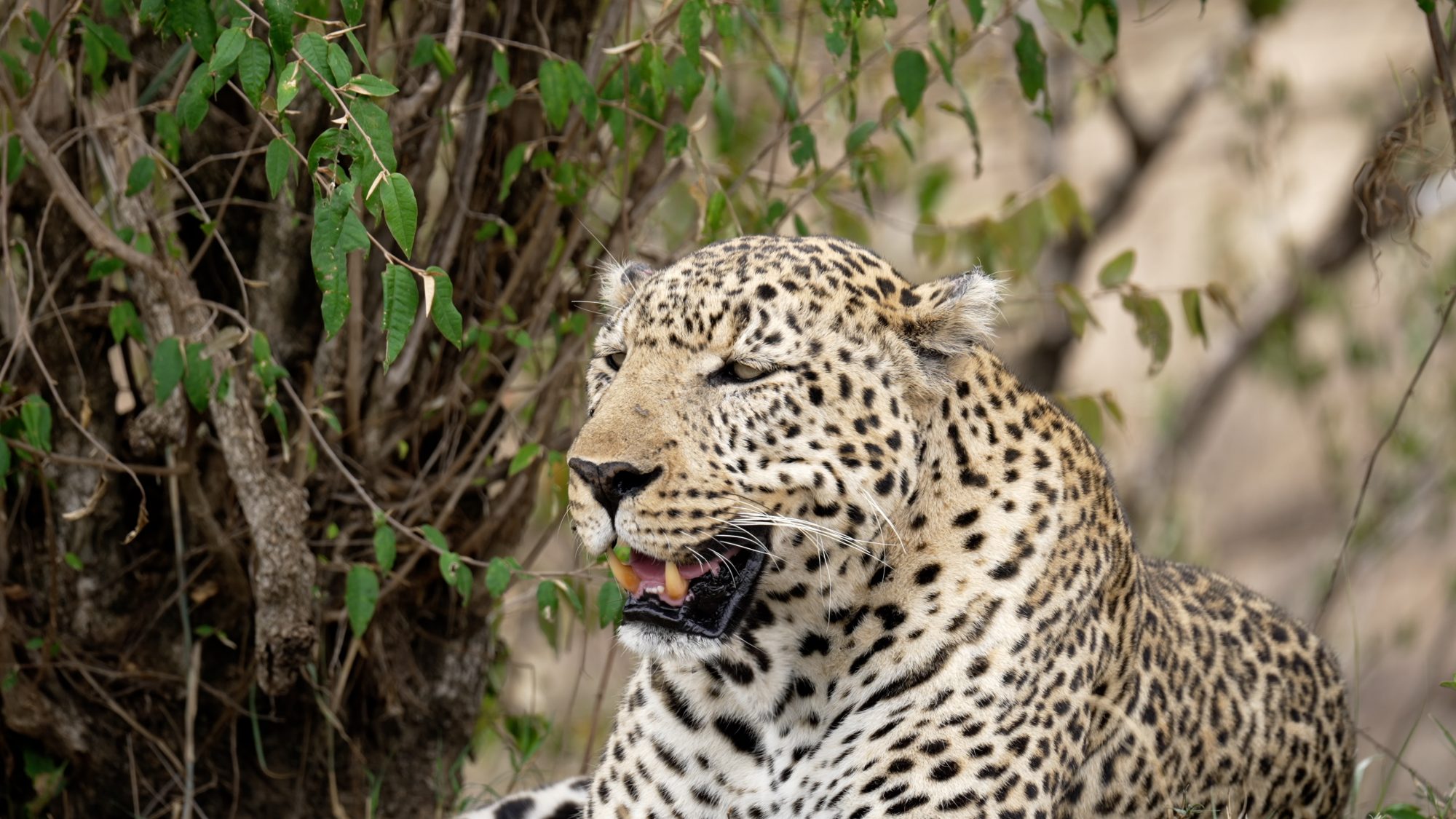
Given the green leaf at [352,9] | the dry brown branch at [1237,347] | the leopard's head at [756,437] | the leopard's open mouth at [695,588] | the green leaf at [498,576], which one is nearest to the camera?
the green leaf at [352,9]

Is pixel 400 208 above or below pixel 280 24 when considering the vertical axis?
below

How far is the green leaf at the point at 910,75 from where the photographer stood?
17.8 ft

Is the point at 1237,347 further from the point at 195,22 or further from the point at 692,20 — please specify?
the point at 195,22

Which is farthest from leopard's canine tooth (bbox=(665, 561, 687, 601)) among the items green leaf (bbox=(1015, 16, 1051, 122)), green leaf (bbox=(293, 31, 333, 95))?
green leaf (bbox=(1015, 16, 1051, 122))

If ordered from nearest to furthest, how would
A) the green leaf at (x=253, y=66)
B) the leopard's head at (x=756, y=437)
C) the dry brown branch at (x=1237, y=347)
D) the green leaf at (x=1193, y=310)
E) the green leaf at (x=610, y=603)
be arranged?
the green leaf at (x=253, y=66), the leopard's head at (x=756, y=437), the green leaf at (x=610, y=603), the green leaf at (x=1193, y=310), the dry brown branch at (x=1237, y=347)

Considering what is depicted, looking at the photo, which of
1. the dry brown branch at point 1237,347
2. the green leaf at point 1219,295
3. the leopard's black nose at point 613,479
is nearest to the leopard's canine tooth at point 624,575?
the leopard's black nose at point 613,479

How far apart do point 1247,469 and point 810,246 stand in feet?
58.8

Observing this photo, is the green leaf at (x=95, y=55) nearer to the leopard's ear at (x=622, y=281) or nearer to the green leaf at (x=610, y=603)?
the leopard's ear at (x=622, y=281)

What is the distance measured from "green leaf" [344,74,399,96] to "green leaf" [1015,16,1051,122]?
2.56 m

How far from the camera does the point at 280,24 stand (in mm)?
3734

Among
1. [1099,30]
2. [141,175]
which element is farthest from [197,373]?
[1099,30]

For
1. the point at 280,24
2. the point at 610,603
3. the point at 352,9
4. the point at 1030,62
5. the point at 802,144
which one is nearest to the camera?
the point at 280,24

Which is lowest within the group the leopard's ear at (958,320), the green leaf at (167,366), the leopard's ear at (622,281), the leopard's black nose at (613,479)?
the green leaf at (167,366)

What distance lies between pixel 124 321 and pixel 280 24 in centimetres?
190
